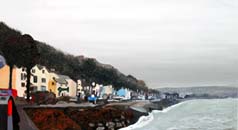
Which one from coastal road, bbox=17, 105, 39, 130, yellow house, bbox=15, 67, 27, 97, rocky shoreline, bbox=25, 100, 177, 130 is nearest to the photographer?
coastal road, bbox=17, 105, 39, 130

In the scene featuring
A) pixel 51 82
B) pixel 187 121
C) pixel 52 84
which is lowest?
pixel 187 121

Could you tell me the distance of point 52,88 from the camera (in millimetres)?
44344

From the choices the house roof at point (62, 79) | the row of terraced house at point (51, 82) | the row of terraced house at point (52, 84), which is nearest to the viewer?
the row of terraced house at point (52, 84)

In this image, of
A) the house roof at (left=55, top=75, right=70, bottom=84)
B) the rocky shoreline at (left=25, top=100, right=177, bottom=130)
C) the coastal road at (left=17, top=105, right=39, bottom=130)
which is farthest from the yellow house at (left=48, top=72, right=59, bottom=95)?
the coastal road at (left=17, top=105, right=39, bottom=130)

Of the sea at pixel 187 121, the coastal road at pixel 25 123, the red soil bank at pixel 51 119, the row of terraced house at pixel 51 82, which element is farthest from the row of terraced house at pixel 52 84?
the coastal road at pixel 25 123

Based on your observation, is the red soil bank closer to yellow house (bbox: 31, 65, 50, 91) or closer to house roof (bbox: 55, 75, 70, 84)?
yellow house (bbox: 31, 65, 50, 91)

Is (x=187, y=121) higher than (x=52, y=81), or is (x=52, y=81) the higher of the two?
(x=52, y=81)

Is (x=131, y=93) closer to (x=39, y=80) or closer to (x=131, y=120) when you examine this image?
(x=39, y=80)

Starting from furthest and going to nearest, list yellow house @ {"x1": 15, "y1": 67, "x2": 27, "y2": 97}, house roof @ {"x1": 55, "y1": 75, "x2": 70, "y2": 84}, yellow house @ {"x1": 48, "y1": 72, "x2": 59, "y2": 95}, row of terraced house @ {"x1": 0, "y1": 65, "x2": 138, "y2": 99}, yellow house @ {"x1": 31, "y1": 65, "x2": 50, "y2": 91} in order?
house roof @ {"x1": 55, "y1": 75, "x2": 70, "y2": 84} < yellow house @ {"x1": 48, "y1": 72, "x2": 59, "y2": 95} < yellow house @ {"x1": 31, "y1": 65, "x2": 50, "y2": 91} < row of terraced house @ {"x1": 0, "y1": 65, "x2": 138, "y2": 99} < yellow house @ {"x1": 15, "y1": 67, "x2": 27, "y2": 97}

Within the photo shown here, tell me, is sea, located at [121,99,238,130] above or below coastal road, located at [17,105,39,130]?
below

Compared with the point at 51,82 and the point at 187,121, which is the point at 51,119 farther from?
the point at 187,121

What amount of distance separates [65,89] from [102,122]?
62.9 ft

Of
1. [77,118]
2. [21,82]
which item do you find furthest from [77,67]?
[77,118]

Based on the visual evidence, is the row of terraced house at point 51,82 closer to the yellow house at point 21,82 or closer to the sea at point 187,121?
Result: the yellow house at point 21,82
